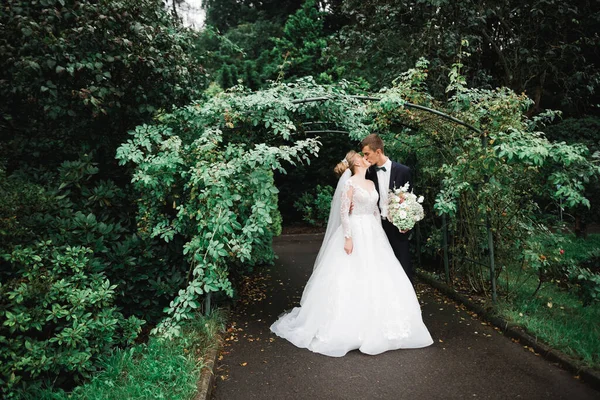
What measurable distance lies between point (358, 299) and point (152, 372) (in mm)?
2211

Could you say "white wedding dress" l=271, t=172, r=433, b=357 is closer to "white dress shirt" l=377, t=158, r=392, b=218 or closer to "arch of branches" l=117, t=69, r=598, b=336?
"white dress shirt" l=377, t=158, r=392, b=218

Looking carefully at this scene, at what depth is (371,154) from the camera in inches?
204

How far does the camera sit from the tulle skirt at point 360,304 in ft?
15.0

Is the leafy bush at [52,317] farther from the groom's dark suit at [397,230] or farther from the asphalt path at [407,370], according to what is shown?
the groom's dark suit at [397,230]

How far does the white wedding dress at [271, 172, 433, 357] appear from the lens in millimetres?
4586

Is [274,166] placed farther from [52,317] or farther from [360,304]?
[52,317]

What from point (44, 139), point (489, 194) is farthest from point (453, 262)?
point (44, 139)

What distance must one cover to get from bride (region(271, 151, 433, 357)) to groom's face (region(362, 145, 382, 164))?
72 mm

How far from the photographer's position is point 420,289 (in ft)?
23.3

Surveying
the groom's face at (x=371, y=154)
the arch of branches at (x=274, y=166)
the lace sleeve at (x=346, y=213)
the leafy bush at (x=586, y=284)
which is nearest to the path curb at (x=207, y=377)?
the arch of branches at (x=274, y=166)

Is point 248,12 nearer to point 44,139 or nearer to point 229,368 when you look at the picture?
point 44,139

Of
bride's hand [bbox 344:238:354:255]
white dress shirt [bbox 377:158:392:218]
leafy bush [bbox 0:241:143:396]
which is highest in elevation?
white dress shirt [bbox 377:158:392:218]

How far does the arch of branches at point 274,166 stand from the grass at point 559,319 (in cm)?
57

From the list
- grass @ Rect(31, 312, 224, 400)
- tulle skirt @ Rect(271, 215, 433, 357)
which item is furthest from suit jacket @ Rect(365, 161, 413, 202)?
grass @ Rect(31, 312, 224, 400)
